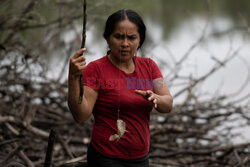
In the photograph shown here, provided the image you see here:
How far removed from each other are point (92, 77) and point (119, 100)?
0.43 feet

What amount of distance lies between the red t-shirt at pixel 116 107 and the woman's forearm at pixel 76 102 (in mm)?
86

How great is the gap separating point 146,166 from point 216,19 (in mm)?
8619

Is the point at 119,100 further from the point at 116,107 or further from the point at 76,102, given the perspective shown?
the point at 76,102

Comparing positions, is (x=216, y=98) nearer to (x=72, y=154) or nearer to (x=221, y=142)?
(x=221, y=142)

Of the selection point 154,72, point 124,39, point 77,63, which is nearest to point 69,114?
point 154,72

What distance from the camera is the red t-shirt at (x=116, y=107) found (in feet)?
3.80

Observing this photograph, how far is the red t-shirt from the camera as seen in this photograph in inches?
45.6

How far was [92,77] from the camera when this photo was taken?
115 cm

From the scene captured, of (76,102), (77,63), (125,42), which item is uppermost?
(125,42)

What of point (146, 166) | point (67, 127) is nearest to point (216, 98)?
point (67, 127)

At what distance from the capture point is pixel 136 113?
3.92ft

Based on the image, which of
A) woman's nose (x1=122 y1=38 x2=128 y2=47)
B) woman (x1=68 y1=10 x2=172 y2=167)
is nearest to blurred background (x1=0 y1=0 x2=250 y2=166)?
woman (x1=68 y1=10 x2=172 y2=167)

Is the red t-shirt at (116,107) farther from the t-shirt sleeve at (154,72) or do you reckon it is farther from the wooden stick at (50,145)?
the wooden stick at (50,145)

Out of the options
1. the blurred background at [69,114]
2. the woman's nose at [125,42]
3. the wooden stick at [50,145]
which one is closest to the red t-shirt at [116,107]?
the woman's nose at [125,42]
